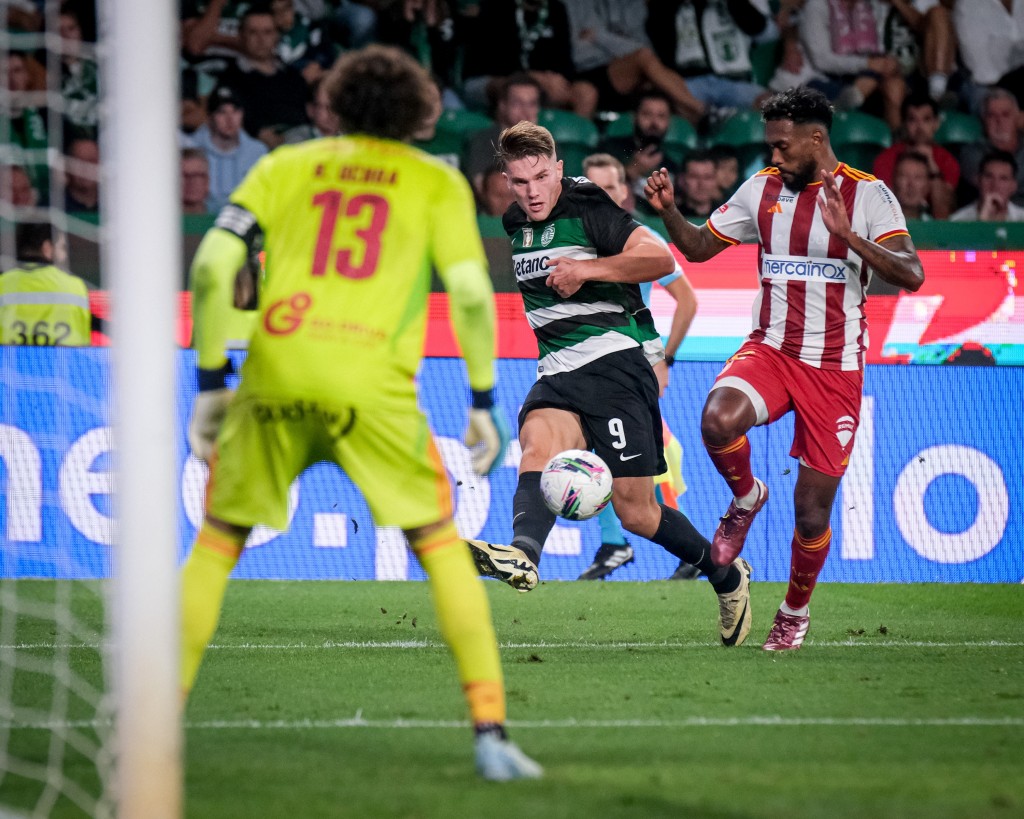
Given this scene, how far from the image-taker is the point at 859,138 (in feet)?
38.6

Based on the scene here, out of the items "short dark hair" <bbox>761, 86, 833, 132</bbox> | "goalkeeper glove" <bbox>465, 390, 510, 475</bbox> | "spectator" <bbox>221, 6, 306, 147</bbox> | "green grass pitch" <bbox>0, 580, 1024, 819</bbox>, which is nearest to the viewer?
"green grass pitch" <bbox>0, 580, 1024, 819</bbox>

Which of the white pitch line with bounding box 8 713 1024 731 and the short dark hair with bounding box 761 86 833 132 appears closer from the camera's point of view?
the white pitch line with bounding box 8 713 1024 731

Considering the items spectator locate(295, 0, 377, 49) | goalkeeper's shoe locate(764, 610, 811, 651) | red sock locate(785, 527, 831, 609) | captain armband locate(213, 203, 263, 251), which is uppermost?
spectator locate(295, 0, 377, 49)

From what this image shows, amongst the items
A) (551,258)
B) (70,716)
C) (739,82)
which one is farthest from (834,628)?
(739,82)

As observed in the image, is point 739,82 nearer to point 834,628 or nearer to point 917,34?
point 917,34

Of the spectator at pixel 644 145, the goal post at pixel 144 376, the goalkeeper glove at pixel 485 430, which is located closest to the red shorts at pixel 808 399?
the goalkeeper glove at pixel 485 430

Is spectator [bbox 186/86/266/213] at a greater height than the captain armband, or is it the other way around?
the captain armband

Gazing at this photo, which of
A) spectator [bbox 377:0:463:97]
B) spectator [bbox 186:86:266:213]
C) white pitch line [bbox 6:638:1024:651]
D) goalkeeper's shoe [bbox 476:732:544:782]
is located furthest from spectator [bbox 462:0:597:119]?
goalkeeper's shoe [bbox 476:732:544:782]

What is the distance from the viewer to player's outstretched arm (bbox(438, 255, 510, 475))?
351cm

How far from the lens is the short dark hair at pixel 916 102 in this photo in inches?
477

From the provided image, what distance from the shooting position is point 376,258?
3545 mm

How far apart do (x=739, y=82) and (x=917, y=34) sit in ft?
5.41

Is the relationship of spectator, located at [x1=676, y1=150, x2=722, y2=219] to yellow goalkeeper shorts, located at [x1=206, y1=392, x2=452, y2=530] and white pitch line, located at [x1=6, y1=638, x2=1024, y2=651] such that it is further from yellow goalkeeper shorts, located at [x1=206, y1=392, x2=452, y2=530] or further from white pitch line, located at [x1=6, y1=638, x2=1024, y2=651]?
yellow goalkeeper shorts, located at [x1=206, y1=392, x2=452, y2=530]

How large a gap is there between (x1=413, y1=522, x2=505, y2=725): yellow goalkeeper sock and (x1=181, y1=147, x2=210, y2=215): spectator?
25.9 feet
